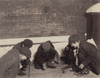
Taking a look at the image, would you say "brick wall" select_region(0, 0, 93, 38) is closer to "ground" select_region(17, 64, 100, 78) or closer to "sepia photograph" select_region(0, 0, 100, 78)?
"sepia photograph" select_region(0, 0, 100, 78)

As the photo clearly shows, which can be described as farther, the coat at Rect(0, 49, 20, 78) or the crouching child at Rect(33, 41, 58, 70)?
the crouching child at Rect(33, 41, 58, 70)

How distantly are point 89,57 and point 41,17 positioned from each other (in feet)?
5.03

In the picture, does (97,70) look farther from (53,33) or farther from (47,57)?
(53,33)

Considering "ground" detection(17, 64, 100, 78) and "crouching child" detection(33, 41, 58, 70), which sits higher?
"crouching child" detection(33, 41, 58, 70)

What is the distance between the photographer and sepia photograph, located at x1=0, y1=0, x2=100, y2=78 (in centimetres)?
335

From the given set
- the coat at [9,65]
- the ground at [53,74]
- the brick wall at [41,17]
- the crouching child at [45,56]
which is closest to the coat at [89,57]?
the ground at [53,74]

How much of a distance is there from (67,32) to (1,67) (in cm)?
224

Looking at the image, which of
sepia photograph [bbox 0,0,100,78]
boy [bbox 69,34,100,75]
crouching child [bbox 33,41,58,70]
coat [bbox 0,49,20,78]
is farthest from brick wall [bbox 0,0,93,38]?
coat [bbox 0,49,20,78]

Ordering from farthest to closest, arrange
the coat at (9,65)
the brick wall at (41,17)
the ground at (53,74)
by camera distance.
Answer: the brick wall at (41,17), the ground at (53,74), the coat at (9,65)

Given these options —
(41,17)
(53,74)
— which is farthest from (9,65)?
(41,17)

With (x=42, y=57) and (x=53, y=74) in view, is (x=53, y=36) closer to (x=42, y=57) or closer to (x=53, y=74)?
(x=42, y=57)

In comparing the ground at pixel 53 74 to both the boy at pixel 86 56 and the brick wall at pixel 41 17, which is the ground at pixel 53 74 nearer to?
the boy at pixel 86 56

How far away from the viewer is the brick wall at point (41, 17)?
13.4 ft

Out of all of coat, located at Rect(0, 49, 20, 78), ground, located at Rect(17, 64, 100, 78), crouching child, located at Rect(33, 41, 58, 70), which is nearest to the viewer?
coat, located at Rect(0, 49, 20, 78)
